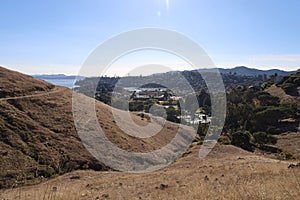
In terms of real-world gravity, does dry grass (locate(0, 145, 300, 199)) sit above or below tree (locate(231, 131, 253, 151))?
above

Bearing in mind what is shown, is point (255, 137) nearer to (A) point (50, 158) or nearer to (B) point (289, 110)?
(B) point (289, 110)

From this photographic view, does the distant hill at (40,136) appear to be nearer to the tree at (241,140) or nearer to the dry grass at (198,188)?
the dry grass at (198,188)

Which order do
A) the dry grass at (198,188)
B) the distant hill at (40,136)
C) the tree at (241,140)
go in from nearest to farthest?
the dry grass at (198,188) < the distant hill at (40,136) < the tree at (241,140)

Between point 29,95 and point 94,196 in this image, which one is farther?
point 29,95

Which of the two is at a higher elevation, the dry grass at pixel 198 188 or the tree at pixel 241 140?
the dry grass at pixel 198 188

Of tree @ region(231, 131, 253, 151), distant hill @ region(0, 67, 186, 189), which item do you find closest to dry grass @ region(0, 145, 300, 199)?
distant hill @ region(0, 67, 186, 189)

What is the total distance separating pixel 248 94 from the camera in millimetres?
54312

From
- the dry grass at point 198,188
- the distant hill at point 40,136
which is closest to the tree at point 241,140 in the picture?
the distant hill at point 40,136

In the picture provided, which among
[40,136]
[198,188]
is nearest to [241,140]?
[40,136]

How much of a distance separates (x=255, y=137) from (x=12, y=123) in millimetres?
20452

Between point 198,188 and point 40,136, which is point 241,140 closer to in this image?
point 40,136

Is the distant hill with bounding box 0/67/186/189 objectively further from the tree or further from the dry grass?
the tree

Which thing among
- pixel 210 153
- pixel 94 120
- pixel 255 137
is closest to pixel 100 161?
pixel 94 120

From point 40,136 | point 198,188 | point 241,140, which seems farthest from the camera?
point 241,140
